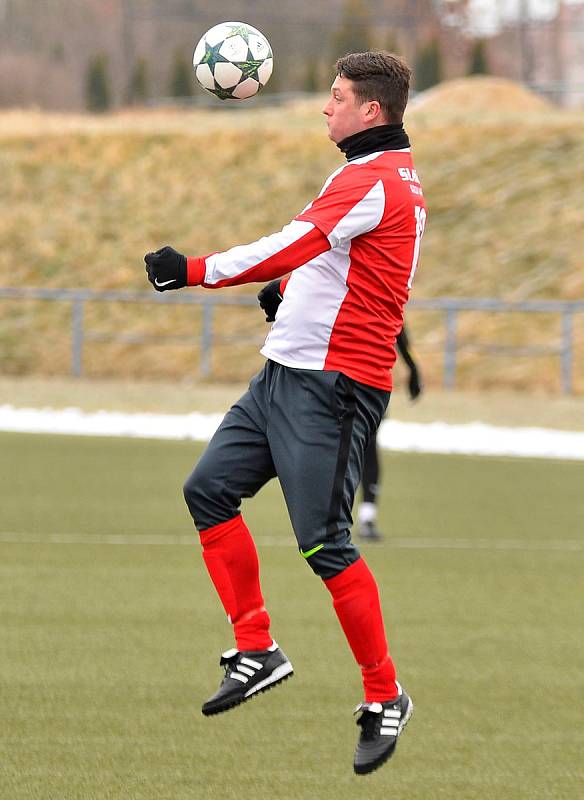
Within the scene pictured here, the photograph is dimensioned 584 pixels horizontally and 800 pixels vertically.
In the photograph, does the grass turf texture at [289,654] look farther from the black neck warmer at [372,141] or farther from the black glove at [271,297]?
the black neck warmer at [372,141]

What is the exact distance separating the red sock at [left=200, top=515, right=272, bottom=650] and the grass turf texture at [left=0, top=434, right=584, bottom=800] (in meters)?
0.55

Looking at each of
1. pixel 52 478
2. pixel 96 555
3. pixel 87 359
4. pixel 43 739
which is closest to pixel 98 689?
pixel 43 739

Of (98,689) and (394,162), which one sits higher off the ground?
(394,162)

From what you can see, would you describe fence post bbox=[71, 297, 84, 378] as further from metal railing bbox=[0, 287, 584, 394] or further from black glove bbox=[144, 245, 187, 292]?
black glove bbox=[144, 245, 187, 292]

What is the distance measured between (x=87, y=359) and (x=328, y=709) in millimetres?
29702

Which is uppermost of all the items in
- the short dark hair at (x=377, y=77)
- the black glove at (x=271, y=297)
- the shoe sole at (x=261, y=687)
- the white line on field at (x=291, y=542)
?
the short dark hair at (x=377, y=77)

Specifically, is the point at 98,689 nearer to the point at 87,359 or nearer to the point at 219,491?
the point at 219,491

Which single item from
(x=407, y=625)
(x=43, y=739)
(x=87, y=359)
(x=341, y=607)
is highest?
(x=341, y=607)

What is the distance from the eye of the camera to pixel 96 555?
1160 centimetres

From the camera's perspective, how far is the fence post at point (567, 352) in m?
29.5

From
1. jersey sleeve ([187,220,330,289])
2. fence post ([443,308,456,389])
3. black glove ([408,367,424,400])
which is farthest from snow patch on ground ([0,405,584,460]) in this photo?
jersey sleeve ([187,220,330,289])

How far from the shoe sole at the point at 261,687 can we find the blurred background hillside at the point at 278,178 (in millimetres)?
23817

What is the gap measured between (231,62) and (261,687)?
2.41 meters

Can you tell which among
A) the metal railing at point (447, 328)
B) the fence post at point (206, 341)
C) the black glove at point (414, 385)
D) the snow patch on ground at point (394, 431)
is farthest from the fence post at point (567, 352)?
the black glove at point (414, 385)
